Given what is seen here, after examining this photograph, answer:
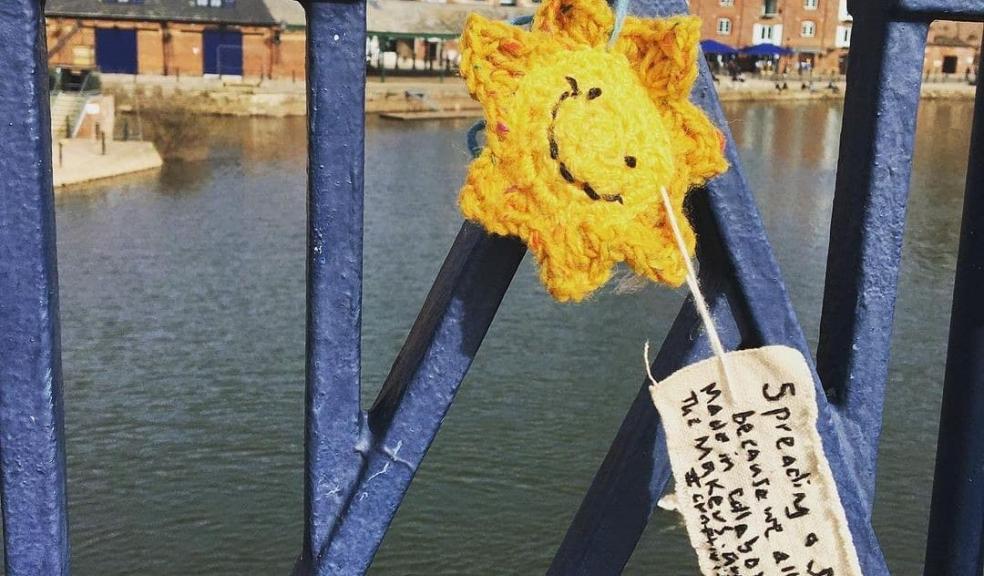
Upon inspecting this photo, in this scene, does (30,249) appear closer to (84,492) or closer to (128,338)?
(84,492)

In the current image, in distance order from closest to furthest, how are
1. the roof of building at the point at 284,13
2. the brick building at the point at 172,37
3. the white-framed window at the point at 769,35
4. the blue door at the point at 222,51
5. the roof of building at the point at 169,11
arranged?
the white-framed window at the point at 769,35 < the brick building at the point at 172,37 < the roof of building at the point at 169,11 < the blue door at the point at 222,51 < the roof of building at the point at 284,13

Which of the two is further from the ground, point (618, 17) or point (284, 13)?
point (284, 13)

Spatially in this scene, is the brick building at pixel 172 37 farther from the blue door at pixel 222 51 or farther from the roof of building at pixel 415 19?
the roof of building at pixel 415 19

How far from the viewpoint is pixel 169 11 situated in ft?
95.1

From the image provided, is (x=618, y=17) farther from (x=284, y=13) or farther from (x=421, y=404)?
(x=284, y=13)

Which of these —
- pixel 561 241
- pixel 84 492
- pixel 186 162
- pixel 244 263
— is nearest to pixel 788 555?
pixel 561 241

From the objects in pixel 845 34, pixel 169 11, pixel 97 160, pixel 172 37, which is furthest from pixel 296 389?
pixel 169 11

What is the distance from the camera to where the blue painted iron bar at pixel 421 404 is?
133cm

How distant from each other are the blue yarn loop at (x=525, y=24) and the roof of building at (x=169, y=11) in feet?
93.9

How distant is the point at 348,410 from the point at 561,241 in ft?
1.06

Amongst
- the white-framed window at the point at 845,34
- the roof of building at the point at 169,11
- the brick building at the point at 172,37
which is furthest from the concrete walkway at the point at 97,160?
the white-framed window at the point at 845,34

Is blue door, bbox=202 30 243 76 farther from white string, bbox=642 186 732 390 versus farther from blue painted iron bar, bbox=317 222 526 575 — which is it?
white string, bbox=642 186 732 390

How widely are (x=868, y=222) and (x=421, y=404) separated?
598 mm

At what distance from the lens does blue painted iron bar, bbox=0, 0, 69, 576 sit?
1166 millimetres
